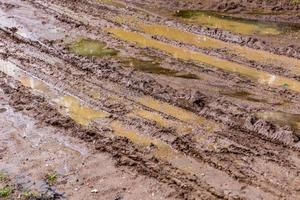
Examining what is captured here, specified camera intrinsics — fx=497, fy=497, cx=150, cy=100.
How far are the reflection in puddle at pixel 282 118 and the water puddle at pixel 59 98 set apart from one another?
3.34 meters

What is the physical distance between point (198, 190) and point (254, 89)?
4018 millimetres

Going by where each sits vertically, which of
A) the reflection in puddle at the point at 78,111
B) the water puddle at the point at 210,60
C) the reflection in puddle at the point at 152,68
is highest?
the water puddle at the point at 210,60

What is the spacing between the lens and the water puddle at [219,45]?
12.9m

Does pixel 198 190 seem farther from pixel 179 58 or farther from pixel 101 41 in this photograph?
pixel 101 41

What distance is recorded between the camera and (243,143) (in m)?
9.45

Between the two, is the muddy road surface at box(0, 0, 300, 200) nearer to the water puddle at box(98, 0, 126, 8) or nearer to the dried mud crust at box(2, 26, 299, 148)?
the dried mud crust at box(2, 26, 299, 148)

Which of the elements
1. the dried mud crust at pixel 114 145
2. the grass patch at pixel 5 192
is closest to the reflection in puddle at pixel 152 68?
the dried mud crust at pixel 114 145

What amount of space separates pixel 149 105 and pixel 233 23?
6.21 metres

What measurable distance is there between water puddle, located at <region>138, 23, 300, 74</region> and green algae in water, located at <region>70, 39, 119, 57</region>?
5.74 ft

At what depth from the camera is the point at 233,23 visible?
51.7ft

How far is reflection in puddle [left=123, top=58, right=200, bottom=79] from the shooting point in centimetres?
1207

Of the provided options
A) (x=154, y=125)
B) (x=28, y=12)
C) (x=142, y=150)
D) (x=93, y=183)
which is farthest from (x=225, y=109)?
(x=28, y=12)

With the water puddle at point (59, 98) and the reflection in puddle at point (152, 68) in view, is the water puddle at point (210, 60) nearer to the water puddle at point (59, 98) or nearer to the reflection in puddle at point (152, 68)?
the reflection in puddle at point (152, 68)

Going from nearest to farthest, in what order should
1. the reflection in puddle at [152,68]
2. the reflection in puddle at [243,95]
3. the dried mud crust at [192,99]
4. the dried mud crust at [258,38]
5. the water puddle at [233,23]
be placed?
the dried mud crust at [192,99] → the reflection in puddle at [243,95] → the reflection in puddle at [152,68] → the dried mud crust at [258,38] → the water puddle at [233,23]
